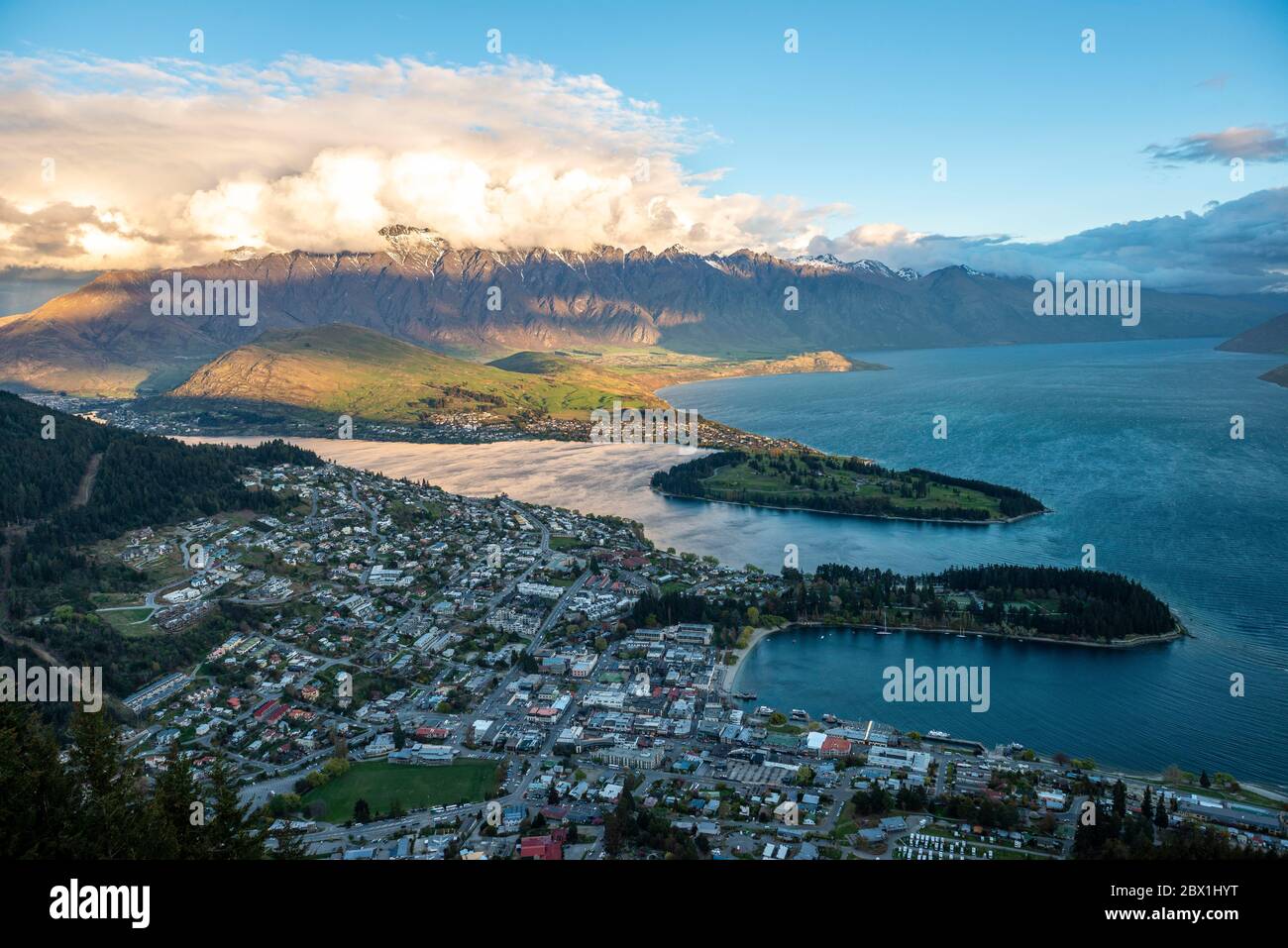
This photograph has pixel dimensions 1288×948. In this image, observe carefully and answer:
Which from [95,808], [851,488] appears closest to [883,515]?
[851,488]

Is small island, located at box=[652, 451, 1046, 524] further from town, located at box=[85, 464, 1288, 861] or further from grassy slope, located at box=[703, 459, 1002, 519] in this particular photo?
town, located at box=[85, 464, 1288, 861]

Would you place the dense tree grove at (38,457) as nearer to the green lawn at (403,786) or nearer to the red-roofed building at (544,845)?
the green lawn at (403,786)

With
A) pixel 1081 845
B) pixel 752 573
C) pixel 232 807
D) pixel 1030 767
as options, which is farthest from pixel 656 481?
pixel 232 807

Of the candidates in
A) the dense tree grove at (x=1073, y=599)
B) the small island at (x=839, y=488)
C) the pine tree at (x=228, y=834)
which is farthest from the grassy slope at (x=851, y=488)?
the pine tree at (x=228, y=834)

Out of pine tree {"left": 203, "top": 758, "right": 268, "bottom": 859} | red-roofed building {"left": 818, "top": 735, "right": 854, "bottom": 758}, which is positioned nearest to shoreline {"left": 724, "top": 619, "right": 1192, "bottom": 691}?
red-roofed building {"left": 818, "top": 735, "right": 854, "bottom": 758}

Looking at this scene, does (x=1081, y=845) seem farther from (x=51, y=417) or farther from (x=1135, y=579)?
(x=51, y=417)

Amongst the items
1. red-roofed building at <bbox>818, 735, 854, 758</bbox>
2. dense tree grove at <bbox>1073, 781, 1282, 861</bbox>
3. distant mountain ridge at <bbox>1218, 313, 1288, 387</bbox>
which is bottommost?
red-roofed building at <bbox>818, 735, 854, 758</bbox>

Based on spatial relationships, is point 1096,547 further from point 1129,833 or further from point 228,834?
point 228,834
